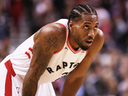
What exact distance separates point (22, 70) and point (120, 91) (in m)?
4.11

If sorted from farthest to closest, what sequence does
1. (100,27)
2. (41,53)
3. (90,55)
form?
1. (100,27)
2. (90,55)
3. (41,53)

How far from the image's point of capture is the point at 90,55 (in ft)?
11.9

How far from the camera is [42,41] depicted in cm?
295

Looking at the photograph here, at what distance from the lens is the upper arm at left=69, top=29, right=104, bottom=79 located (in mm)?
3482

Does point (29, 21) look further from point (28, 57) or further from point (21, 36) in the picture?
point (28, 57)

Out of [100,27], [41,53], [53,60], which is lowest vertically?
[100,27]

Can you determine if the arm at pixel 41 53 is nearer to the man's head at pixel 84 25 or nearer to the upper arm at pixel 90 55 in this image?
the man's head at pixel 84 25

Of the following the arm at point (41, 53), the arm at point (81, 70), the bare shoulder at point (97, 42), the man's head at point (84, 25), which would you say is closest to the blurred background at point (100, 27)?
the arm at point (81, 70)

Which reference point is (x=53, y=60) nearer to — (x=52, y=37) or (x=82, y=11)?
(x=52, y=37)

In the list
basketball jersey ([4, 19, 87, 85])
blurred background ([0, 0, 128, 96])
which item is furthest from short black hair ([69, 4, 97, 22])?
blurred background ([0, 0, 128, 96])

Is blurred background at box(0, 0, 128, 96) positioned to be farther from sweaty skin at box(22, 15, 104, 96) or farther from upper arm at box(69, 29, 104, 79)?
sweaty skin at box(22, 15, 104, 96)

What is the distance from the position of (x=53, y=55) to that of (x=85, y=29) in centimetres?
51

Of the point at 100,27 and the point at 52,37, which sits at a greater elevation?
the point at 52,37

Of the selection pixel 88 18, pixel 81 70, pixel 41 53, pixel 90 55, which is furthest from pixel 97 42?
pixel 41 53
